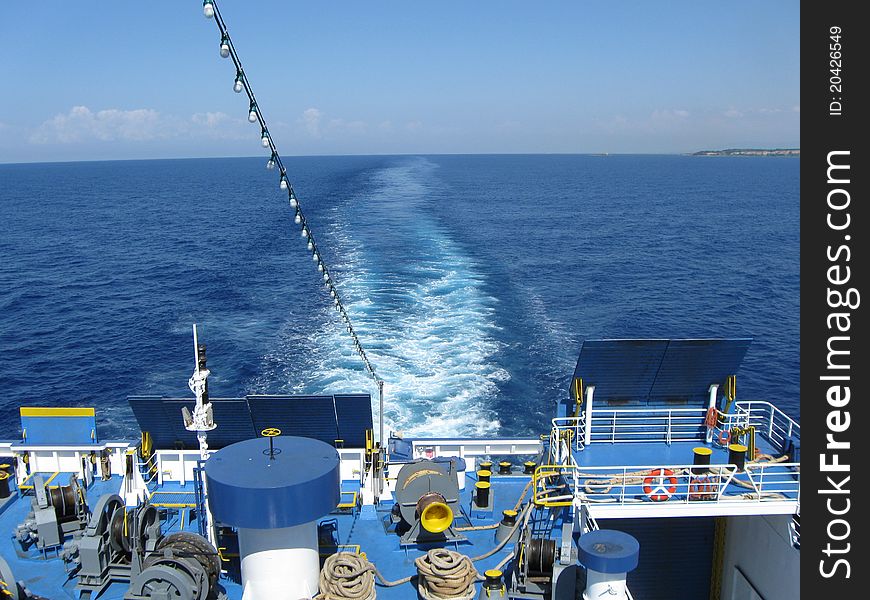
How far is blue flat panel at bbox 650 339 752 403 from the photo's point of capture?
15.3 meters

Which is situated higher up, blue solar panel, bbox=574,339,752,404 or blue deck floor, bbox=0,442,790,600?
blue solar panel, bbox=574,339,752,404

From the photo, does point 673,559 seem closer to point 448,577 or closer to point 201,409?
point 448,577

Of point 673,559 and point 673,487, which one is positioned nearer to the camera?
point 673,487

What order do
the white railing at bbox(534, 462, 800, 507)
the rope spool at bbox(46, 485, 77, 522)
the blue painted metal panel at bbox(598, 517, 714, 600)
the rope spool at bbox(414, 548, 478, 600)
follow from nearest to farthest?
the rope spool at bbox(414, 548, 478, 600)
the white railing at bbox(534, 462, 800, 507)
the rope spool at bbox(46, 485, 77, 522)
the blue painted metal panel at bbox(598, 517, 714, 600)

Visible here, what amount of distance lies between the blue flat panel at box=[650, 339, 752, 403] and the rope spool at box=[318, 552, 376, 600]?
314 inches

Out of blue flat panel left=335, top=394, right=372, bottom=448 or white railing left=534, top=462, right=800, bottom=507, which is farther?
blue flat panel left=335, top=394, right=372, bottom=448

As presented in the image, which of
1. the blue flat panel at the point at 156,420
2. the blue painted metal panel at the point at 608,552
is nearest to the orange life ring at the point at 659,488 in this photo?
the blue painted metal panel at the point at 608,552

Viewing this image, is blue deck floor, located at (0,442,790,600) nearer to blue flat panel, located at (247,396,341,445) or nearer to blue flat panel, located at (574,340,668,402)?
blue flat panel, located at (574,340,668,402)

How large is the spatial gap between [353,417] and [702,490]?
24.2 ft

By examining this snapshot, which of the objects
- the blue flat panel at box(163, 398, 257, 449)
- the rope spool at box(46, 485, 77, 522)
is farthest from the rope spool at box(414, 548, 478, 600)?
the rope spool at box(46, 485, 77, 522)

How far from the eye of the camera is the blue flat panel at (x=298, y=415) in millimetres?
15633

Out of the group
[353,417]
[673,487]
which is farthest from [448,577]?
[353,417]

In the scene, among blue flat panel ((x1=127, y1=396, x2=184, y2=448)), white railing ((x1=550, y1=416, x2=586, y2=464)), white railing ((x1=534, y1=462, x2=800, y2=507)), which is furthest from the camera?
blue flat panel ((x1=127, y1=396, x2=184, y2=448))

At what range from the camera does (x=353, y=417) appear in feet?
52.1
